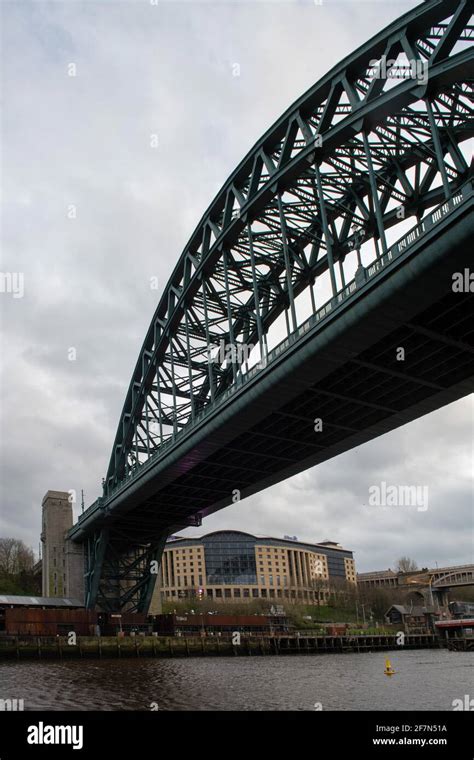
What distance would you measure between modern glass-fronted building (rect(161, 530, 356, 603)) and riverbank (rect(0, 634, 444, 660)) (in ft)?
292

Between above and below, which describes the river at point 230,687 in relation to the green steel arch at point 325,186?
Answer: below

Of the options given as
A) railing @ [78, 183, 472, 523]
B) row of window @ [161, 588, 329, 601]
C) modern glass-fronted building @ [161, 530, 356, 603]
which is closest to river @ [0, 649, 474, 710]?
railing @ [78, 183, 472, 523]

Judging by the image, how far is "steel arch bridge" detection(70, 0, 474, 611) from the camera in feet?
112

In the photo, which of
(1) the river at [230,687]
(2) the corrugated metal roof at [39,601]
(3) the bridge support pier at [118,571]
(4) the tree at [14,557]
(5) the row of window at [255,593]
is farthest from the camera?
(5) the row of window at [255,593]

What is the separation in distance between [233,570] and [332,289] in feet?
518

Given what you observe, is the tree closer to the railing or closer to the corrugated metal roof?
the corrugated metal roof

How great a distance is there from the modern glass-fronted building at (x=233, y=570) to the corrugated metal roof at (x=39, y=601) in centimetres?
9589

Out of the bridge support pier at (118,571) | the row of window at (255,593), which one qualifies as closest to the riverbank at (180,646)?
the bridge support pier at (118,571)

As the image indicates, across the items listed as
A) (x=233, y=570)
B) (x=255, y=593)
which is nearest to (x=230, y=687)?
(x=255, y=593)

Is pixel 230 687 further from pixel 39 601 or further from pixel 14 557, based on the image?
pixel 14 557

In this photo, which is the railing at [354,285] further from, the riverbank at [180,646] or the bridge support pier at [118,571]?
the bridge support pier at [118,571]

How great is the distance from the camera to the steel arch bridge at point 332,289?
34.2m

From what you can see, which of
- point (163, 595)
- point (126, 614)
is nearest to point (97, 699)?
point (126, 614)

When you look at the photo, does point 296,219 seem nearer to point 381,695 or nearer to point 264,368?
point 264,368
